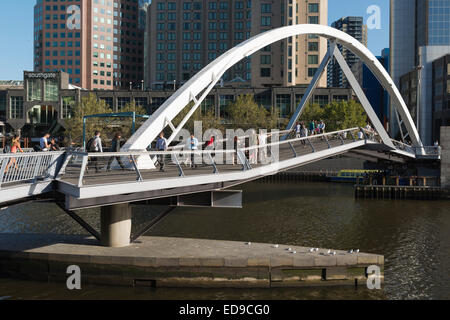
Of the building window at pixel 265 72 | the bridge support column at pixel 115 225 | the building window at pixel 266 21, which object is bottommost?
the bridge support column at pixel 115 225

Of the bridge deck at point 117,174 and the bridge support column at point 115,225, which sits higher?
the bridge deck at point 117,174

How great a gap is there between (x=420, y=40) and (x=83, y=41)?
89.3 meters

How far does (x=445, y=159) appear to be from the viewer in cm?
4812

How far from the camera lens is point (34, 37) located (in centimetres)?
14912

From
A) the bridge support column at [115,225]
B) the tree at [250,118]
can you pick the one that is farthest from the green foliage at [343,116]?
the bridge support column at [115,225]

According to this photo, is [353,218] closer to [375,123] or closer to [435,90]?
[375,123]

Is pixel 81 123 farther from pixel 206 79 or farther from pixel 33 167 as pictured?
pixel 33 167

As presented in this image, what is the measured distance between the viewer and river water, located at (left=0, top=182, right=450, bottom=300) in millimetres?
17375

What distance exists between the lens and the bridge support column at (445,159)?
47.7 meters

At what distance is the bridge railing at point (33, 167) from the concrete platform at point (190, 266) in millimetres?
4392

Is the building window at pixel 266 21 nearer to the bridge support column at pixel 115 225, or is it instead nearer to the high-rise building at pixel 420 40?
the high-rise building at pixel 420 40

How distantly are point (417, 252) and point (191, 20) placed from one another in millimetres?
114722

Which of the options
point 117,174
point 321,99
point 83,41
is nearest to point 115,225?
point 117,174
